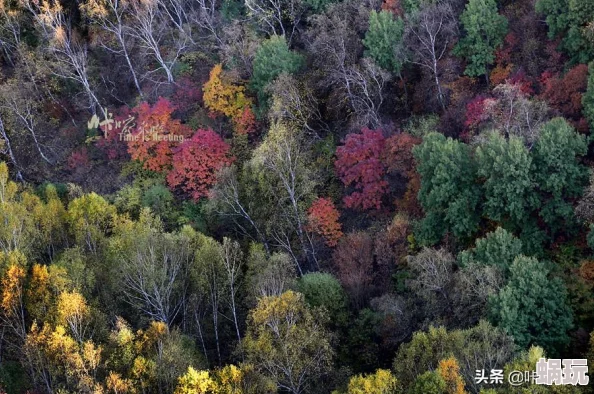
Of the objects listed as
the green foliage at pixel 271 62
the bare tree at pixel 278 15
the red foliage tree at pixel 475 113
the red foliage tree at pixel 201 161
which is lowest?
the red foliage tree at pixel 201 161

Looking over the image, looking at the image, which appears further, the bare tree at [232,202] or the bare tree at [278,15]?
the bare tree at [278,15]

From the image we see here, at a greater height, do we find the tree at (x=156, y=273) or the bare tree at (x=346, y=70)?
the bare tree at (x=346, y=70)

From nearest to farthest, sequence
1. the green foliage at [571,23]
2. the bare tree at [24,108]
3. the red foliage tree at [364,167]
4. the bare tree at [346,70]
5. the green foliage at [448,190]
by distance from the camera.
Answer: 1. the green foliage at [448,190]
2. the green foliage at [571,23]
3. the red foliage tree at [364,167]
4. the bare tree at [346,70]
5. the bare tree at [24,108]

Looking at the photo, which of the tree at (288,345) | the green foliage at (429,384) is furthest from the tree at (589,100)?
the tree at (288,345)

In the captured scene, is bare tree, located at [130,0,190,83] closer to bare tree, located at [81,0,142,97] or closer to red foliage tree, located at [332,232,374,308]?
bare tree, located at [81,0,142,97]

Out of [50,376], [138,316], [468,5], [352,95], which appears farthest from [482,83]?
[50,376]

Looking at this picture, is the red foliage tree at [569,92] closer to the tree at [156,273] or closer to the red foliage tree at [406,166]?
the red foliage tree at [406,166]
